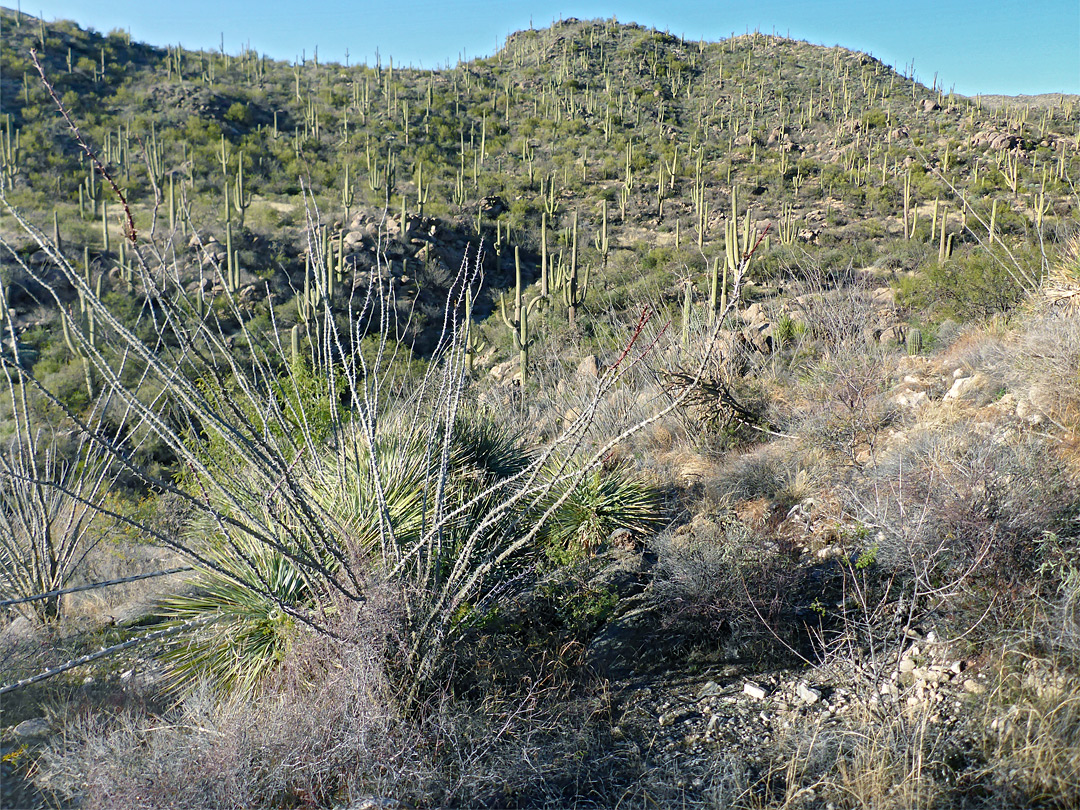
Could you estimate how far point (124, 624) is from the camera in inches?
239

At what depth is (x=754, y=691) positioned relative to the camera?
4.17m

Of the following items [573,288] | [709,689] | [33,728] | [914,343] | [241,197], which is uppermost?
[241,197]

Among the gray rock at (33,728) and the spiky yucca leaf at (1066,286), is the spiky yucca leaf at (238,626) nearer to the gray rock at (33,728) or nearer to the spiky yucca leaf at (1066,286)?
the gray rock at (33,728)

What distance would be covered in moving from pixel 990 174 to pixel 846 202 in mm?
5383

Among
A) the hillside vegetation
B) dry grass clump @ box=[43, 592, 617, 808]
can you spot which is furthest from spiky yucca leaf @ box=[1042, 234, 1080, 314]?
dry grass clump @ box=[43, 592, 617, 808]

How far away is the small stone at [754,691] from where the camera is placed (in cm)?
413

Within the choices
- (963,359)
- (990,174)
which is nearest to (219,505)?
(963,359)

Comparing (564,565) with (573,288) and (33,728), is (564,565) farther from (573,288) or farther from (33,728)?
(573,288)

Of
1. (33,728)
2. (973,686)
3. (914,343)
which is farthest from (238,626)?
(914,343)

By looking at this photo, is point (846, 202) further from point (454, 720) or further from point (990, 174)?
point (454, 720)

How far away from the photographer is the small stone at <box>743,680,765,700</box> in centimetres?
413

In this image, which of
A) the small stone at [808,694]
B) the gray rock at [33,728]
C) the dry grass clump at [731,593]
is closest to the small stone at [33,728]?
the gray rock at [33,728]

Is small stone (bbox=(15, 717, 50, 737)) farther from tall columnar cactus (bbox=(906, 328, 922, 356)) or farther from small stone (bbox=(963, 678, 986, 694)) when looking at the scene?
tall columnar cactus (bbox=(906, 328, 922, 356))

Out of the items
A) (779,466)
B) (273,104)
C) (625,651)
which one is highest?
(273,104)
